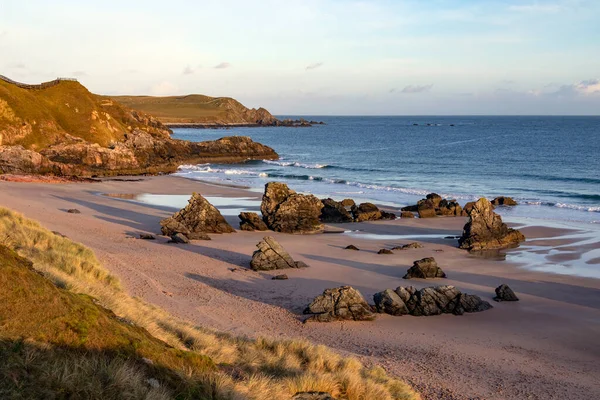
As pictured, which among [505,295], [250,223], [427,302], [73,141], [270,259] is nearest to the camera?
[427,302]

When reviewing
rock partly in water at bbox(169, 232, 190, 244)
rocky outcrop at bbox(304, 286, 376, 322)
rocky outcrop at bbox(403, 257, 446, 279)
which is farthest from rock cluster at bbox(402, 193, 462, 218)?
rocky outcrop at bbox(304, 286, 376, 322)

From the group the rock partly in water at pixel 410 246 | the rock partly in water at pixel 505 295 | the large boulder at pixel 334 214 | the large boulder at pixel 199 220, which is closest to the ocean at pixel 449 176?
the large boulder at pixel 334 214

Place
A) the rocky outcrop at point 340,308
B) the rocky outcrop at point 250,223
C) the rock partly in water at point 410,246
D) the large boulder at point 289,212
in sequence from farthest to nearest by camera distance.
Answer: the large boulder at point 289,212 < the rocky outcrop at point 250,223 < the rock partly in water at point 410,246 < the rocky outcrop at point 340,308

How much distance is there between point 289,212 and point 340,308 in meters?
15.7

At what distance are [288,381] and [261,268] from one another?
544 inches

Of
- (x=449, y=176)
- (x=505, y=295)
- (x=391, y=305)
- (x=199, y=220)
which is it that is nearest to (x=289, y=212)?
(x=199, y=220)

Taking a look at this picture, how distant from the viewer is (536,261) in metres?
25.5

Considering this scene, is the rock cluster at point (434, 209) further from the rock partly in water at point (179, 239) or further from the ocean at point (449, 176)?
the rock partly in water at point (179, 239)

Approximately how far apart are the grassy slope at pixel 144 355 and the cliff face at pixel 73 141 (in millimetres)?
46852

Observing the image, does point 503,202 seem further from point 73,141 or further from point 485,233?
point 73,141

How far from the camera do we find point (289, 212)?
32500mm

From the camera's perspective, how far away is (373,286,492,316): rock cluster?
58.2ft

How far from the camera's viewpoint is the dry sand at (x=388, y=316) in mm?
13367

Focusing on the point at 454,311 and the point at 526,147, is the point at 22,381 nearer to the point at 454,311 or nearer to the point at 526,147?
the point at 454,311
